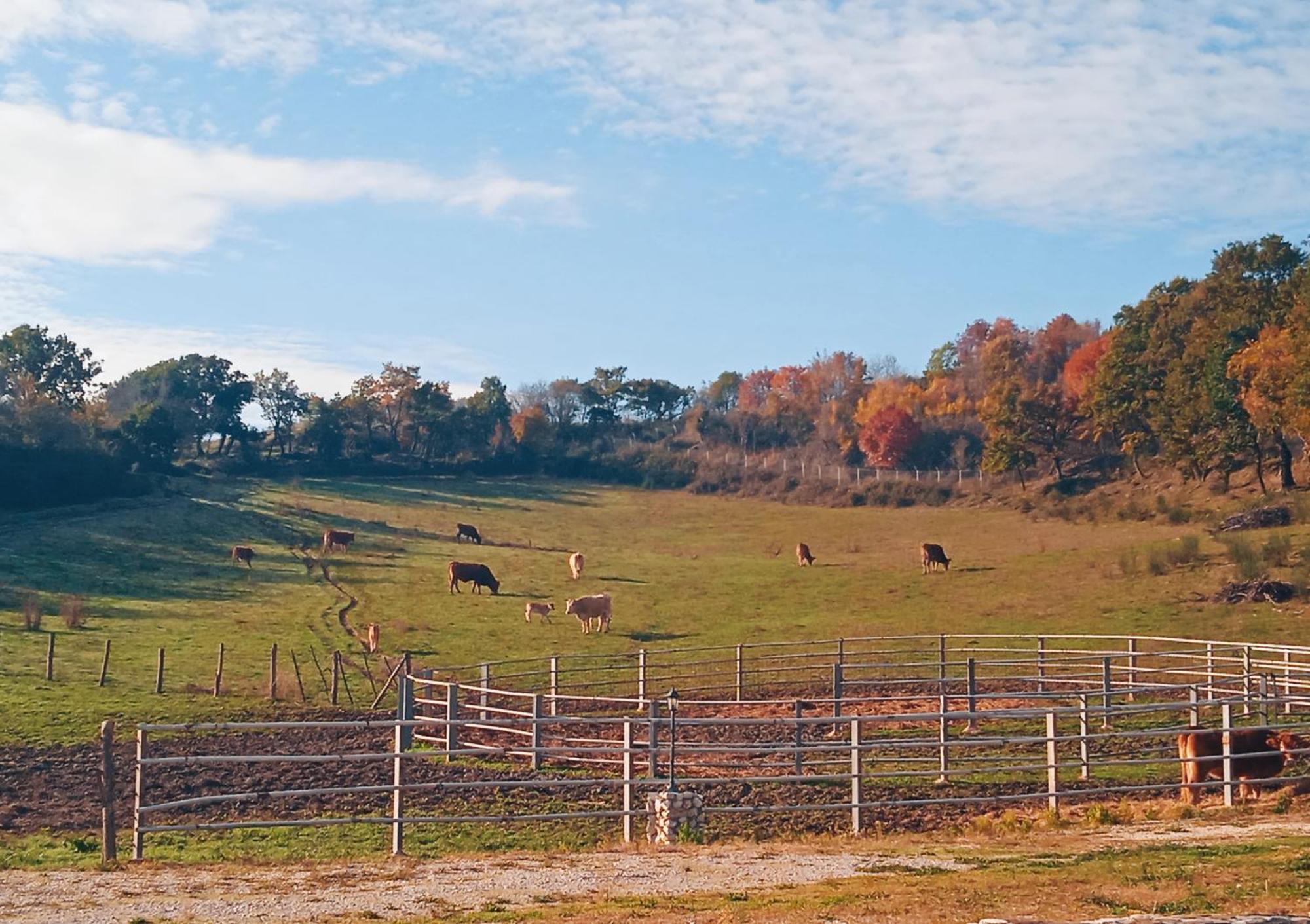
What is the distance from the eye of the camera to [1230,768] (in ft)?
51.9

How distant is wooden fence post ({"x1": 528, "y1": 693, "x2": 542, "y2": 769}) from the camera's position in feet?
50.2

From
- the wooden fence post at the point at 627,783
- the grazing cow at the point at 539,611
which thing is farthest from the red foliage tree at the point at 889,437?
the wooden fence post at the point at 627,783

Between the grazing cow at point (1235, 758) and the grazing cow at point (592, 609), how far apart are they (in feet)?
69.6

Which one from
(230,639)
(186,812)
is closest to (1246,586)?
(230,639)

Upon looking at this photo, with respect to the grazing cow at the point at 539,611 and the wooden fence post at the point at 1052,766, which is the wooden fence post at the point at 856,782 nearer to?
the wooden fence post at the point at 1052,766

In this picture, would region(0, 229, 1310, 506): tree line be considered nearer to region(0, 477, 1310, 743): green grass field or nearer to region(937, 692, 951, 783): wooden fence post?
region(0, 477, 1310, 743): green grass field

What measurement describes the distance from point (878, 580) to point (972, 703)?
19983 mm

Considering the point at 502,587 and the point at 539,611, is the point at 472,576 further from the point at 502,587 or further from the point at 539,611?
the point at 539,611

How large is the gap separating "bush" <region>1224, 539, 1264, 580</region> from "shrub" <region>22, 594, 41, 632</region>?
31663mm

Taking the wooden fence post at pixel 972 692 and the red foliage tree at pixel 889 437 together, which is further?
the red foliage tree at pixel 889 437

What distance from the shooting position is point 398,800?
13609 mm

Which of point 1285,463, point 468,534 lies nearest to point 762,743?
point 468,534

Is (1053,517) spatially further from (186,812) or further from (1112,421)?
(186,812)

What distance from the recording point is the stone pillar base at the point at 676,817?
1388 centimetres
